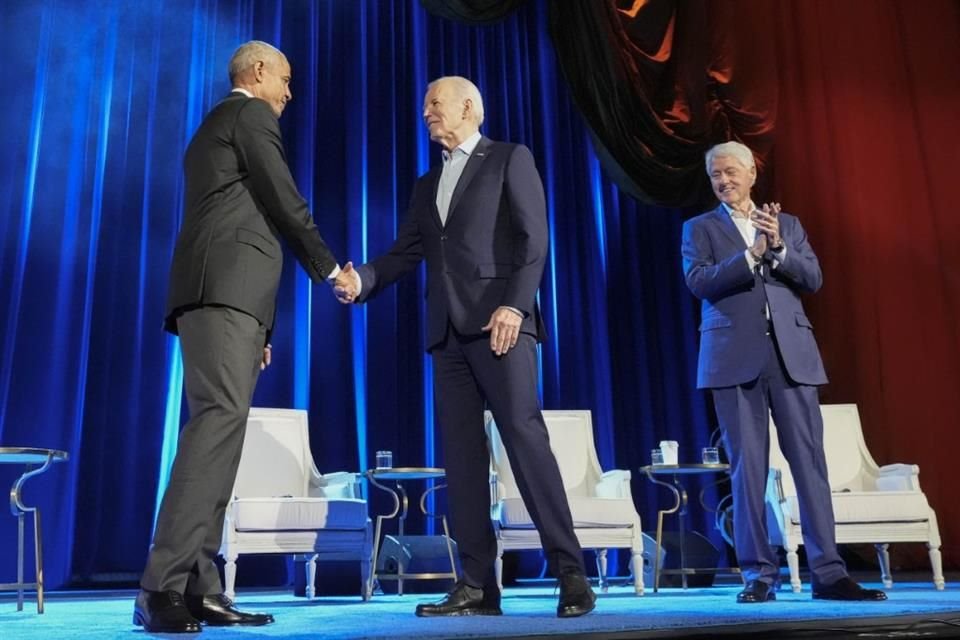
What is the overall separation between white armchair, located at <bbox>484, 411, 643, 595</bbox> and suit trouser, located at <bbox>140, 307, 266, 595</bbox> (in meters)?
1.47

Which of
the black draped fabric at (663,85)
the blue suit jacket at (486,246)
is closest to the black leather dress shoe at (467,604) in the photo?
the blue suit jacket at (486,246)

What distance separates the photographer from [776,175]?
237 inches

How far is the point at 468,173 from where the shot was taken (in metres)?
2.66

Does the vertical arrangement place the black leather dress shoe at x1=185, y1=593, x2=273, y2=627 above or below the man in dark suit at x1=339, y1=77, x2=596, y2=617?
below

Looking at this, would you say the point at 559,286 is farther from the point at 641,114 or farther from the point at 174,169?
the point at 174,169

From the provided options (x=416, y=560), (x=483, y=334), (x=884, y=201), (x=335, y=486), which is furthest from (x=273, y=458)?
(x=884, y=201)

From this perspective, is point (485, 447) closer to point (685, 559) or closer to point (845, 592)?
point (845, 592)

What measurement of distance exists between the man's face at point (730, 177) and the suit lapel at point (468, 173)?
908mm

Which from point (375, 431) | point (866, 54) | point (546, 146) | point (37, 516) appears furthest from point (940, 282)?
point (37, 516)

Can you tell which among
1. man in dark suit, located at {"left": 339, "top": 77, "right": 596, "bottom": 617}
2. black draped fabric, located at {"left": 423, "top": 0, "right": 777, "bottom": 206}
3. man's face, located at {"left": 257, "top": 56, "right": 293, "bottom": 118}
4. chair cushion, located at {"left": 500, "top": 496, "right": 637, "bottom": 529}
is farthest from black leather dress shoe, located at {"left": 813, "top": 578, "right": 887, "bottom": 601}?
black draped fabric, located at {"left": 423, "top": 0, "right": 777, "bottom": 206}

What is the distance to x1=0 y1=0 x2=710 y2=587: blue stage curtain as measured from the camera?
4.90 metres

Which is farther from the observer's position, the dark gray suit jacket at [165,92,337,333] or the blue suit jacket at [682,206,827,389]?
the blue suit jacket at [682,206,827,389]

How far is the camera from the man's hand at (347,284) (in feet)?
8.64

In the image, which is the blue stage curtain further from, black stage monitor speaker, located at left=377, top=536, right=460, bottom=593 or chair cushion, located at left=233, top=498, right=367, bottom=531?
chair cushion, located at left=233, top=498, right=367, bottom=531
